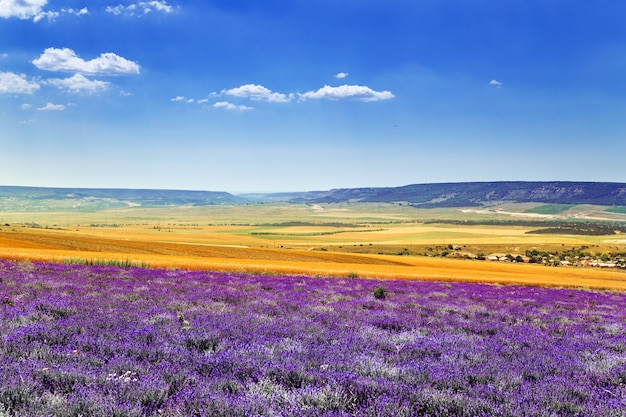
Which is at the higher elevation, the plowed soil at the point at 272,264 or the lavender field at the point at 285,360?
the lavender field at the point at 285,360

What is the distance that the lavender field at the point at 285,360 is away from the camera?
5.12 metres

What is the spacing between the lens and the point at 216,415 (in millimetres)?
4734

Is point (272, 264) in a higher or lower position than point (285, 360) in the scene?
lower

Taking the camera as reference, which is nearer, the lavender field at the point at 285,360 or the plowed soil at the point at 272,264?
the lavender field at the point at 285,360

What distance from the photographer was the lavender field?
512cm

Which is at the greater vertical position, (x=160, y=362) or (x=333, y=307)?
(x=160, y=362)

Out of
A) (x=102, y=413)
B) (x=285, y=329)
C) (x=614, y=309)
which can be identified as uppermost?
(x=102, y=413)

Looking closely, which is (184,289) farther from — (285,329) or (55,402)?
(55,402)

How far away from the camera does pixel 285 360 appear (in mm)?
6895

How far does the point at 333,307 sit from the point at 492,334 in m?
4.90

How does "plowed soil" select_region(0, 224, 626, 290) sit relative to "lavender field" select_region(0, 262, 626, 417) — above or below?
below

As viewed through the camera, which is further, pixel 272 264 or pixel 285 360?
pixel 272 264

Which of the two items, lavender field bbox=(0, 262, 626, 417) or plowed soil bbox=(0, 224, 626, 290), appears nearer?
lavender field bbox=(0, 262, 626, 417)

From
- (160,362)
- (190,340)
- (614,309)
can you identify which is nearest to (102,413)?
(160,362)
